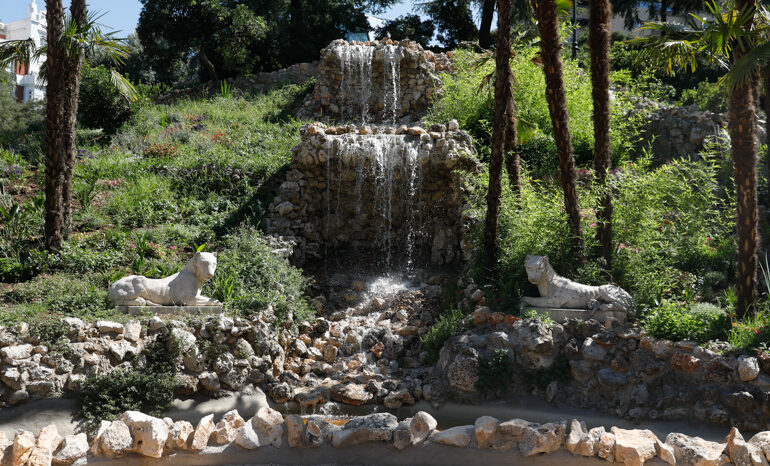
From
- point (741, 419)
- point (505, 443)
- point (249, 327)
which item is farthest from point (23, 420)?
point (741, 419)

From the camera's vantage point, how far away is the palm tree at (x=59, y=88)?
9.16 m

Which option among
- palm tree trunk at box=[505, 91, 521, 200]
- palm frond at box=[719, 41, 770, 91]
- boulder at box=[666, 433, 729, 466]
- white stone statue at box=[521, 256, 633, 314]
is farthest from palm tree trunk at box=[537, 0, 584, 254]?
boulder at box=[666, 433, 729, 466]

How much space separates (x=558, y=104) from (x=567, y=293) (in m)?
2.55

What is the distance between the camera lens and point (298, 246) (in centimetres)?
1102

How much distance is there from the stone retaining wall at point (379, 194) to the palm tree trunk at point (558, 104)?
256cm

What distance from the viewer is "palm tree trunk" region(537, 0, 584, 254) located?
8492mm

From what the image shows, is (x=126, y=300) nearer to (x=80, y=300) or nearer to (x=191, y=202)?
(x=80, y=300)

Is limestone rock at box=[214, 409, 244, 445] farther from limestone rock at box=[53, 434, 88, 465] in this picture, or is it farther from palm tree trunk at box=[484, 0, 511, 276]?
palm tree trunk at box=[484, 0, 511, 276]

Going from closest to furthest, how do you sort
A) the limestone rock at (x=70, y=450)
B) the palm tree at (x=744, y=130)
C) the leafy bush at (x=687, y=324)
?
the limestone rock at (x=70, y=450), the leafy bush at (x=687, y=324), the palm tree at (x=744, y=130)

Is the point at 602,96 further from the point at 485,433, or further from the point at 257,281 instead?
the point at 257,281

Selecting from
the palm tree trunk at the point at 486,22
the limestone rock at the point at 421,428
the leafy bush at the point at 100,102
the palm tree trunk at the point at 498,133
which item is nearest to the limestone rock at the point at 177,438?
the limestone rock at the point at 421,428

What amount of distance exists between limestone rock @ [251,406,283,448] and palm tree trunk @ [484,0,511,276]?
164 inches

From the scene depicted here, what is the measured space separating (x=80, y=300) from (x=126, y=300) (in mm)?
643

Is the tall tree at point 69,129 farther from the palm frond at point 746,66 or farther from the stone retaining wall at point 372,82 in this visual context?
the palm frond at point 746,66
